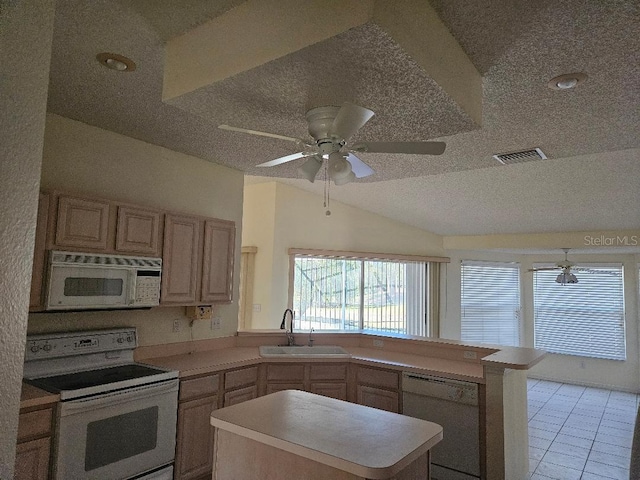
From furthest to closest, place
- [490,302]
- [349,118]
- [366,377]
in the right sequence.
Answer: [490,302] → [366,377] → [349,118]

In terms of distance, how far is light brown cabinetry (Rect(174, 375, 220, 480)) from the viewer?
2926mm

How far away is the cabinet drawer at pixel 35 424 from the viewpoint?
2.13 m

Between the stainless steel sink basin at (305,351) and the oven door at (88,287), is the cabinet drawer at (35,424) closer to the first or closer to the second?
the oven door at (88,287)

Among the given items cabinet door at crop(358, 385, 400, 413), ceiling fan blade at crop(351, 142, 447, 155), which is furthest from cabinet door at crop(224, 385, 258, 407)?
ceiling fan blade at crop(351, 142, 447, 155)

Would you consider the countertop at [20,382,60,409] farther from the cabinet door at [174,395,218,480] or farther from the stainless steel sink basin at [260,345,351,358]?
the stainless steel sink basin at [260,345,351,358]

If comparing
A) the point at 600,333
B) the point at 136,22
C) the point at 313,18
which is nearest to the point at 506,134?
the point at 313,18

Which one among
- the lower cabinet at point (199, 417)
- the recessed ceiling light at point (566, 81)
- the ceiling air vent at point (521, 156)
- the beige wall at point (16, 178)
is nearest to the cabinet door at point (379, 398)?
the lower cabinet at point (199, 417)

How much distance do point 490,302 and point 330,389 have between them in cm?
520

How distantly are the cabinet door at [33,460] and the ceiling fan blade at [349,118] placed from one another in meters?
2.21

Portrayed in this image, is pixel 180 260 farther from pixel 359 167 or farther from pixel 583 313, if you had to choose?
pixel 583 313

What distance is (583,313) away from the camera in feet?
24.2

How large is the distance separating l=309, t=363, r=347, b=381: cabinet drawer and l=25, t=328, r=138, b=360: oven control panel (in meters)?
1.45

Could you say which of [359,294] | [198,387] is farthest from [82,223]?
[359,294]

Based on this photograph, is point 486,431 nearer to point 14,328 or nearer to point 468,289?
point 14,328
